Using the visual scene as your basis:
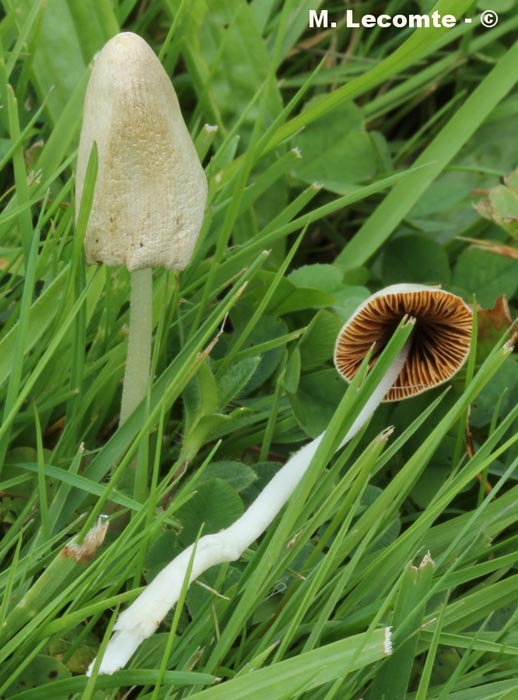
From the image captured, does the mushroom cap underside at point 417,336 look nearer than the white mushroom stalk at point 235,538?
No

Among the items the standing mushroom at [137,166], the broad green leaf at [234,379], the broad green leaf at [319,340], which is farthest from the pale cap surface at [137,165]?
the broad green leaf at [319,340]

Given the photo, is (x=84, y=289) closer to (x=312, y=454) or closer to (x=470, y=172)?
(x=312, y=454)

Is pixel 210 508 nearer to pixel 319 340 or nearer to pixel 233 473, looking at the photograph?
pixel 233 473

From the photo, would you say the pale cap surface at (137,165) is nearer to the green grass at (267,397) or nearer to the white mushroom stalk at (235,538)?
the green grass at (267,397)

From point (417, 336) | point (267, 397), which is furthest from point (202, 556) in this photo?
point (417, 336)

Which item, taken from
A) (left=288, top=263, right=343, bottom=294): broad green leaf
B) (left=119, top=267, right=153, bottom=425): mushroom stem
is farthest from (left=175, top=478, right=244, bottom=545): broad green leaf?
(left=288, top=263, right=343, bottom=294): broad green leaf
